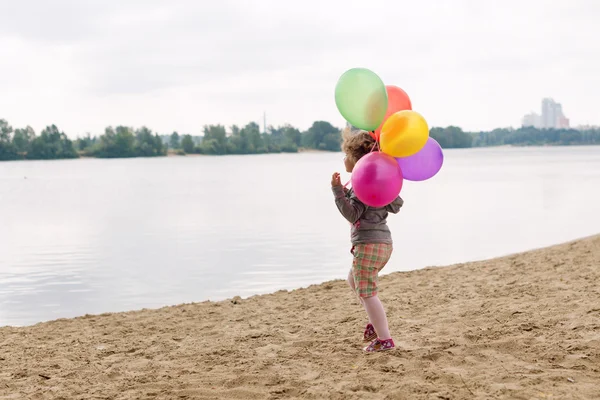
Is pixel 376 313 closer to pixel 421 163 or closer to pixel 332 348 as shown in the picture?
pixel 332 348

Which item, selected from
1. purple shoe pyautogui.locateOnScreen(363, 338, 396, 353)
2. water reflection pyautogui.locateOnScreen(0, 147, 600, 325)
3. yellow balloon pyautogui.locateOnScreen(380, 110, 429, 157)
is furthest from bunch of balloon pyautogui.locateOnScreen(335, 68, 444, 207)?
water reflection pyautogui.locateOnScreen(0, 147, 600, 325)

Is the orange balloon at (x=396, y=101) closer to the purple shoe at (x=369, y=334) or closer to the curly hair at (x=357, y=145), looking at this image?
the curly hair at (x=357, y=145)

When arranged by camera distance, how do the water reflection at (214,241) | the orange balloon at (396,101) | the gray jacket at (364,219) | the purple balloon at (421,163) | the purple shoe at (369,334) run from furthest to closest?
the water reflection at (214,241), the purple shoe at (369,334), the orange balloon at (396,101), the purple balloon at (421,163), the gray jacket at (364,219)

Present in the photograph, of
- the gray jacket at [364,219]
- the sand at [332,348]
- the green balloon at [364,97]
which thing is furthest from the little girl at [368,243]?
the green balloon at [364,97]

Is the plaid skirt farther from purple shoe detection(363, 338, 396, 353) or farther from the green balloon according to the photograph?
the green balloon

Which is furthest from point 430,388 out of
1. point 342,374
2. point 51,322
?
point 51,322

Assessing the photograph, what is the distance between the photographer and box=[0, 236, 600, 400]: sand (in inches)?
172

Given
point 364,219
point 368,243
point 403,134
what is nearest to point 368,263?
point 368,243

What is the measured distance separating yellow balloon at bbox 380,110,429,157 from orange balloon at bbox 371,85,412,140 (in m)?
0.31

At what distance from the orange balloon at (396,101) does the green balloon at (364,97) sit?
160 millimetres

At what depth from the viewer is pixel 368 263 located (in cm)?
489

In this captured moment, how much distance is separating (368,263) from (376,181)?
626 millimetres

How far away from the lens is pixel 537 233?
17.2m

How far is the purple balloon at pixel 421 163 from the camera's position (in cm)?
511
